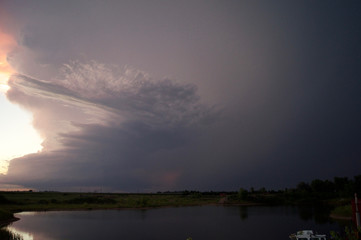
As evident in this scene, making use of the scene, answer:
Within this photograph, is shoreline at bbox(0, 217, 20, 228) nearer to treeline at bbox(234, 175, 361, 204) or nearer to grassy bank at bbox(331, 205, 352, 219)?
grassy bank at bbox(331, 205, 352, 219)

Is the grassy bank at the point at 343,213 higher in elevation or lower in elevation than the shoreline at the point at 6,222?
higher

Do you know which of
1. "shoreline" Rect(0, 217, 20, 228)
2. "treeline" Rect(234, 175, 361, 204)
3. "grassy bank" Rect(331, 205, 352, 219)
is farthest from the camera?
"treeline" Rect(234, 175, 361, 204)

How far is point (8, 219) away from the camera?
65.6m

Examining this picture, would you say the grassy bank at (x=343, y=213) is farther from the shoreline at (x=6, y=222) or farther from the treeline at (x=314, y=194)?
the shoreline at (x=6, y=222)

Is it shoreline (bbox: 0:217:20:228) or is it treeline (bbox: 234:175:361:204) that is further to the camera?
treeline (bbox: 234:175:361:204)

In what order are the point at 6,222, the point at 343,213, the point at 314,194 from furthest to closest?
the point at 314,194, the point at 343,213, the point at 6,222

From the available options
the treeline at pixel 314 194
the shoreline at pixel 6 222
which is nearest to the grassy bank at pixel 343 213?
the treeline at pixel 314 194

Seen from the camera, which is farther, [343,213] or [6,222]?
[343,213]

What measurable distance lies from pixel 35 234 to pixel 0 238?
7349 mm

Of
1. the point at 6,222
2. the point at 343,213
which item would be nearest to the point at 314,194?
the point at 343,213

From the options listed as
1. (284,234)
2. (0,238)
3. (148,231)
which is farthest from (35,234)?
(284,234)

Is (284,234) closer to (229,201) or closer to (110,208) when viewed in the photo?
(110,208)

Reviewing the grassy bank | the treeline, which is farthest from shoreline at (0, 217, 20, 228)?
the treeline

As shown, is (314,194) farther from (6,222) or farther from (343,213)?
(6,222)
